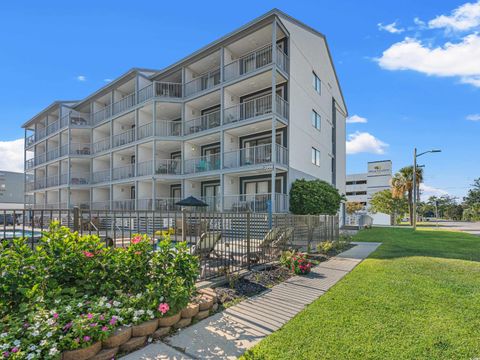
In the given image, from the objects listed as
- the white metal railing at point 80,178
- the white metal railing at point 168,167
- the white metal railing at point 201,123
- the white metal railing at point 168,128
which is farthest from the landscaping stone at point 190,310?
the white metal railing at point 80,178

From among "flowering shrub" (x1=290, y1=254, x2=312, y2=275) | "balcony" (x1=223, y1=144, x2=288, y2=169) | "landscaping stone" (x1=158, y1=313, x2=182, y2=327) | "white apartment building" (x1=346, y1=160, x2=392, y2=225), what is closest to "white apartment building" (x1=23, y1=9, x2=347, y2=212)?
"balcony" (x1=223, y1=144, x2=288, y2=169)

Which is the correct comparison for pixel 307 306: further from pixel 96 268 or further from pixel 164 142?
pixel 164 142

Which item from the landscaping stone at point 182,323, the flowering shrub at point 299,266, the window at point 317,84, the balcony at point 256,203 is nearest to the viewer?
the landscaping stone at point 182,323

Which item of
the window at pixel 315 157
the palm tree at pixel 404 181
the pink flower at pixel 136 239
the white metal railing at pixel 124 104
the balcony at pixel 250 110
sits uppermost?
the white metal railing at pixel 124 104

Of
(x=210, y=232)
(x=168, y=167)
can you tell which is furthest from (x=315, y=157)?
(x=210, y=232)

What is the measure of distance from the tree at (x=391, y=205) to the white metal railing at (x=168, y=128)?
3333 cm

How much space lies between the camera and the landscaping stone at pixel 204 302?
15.3 feet

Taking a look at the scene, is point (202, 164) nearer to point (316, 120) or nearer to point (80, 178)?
point (316, 120)

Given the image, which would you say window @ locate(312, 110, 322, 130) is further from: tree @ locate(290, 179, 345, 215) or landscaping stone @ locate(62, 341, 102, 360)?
landscaping stone @ locate(62, 341, 102, 360)

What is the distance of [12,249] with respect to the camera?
12.8 ft

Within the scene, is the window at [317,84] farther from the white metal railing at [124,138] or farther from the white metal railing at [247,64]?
the white metal railing at [124,138]

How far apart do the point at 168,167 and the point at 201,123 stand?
4.54 m

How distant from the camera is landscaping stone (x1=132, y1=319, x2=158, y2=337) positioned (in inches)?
143

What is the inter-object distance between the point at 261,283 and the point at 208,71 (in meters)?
19.7
